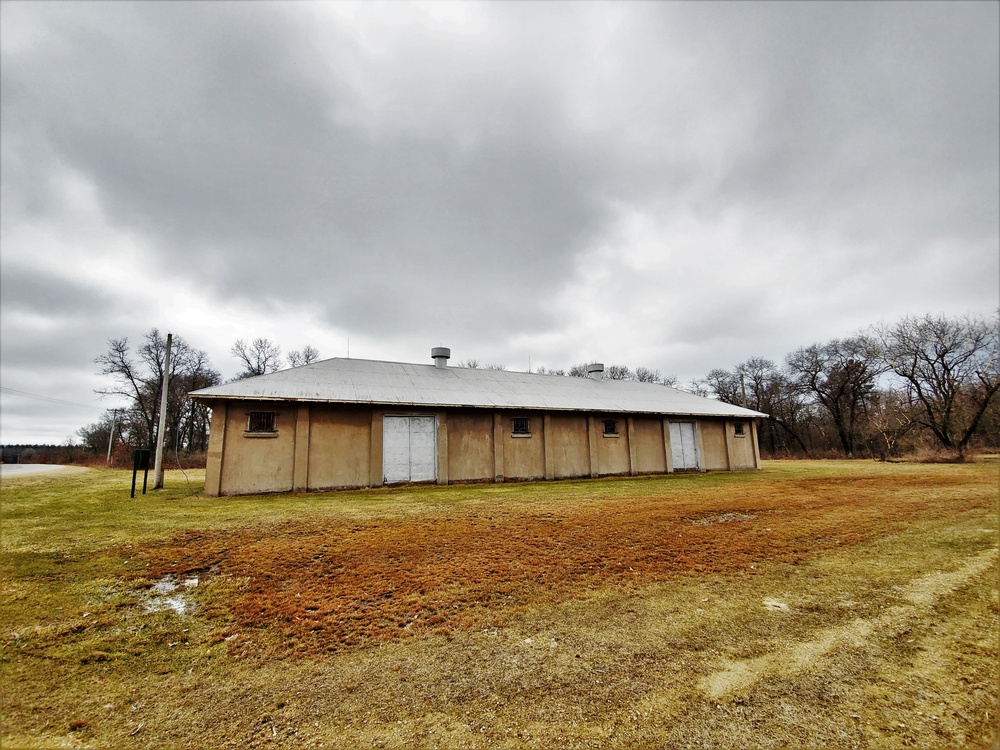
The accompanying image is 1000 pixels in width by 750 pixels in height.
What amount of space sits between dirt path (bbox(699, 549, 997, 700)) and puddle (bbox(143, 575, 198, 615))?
14.0 ft

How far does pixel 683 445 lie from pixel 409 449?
40.4ft

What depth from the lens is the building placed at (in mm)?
12727

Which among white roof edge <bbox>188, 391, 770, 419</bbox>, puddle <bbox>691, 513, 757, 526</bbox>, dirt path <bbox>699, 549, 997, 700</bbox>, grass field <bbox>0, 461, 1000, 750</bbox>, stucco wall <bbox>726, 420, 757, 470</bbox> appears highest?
white roof edge <bbox>188, 391, 770, 419</bbox>

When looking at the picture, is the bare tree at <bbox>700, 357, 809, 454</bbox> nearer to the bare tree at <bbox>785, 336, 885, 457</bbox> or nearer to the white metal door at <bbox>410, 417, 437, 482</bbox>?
the bare tree at <bbox>785, 336, 885, 457</bbox>

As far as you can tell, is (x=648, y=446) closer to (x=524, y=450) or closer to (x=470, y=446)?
(x=524, y=450)

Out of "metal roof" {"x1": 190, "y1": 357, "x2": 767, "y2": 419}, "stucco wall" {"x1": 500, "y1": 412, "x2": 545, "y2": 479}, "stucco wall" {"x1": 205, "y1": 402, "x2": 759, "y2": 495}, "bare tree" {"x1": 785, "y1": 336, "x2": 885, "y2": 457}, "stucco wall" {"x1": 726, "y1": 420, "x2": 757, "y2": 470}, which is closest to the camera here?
"stucco wall" {"x1": 205, "y1": 402, "x2": 759, "y2": 495}

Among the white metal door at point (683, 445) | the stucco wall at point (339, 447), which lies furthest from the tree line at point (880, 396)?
the stucco wall at point (339, 447)

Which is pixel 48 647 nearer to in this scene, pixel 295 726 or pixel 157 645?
pixel 157 645

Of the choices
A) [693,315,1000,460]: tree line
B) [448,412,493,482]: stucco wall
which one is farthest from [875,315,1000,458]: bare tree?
[448,412,493,482]: stucco wall

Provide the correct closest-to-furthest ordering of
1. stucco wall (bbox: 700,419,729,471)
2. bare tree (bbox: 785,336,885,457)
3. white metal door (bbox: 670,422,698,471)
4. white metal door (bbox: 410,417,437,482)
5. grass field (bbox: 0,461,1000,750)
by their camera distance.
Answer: grass field (bbox: 0,461,1000,750)
white metal door (bbox: 410,417,437,482)
white metal door (bbox: 670,422,698,471)
stucco wall (bbox: 700,419,729,471)
bare tree (bbox: 785,336,885,457)

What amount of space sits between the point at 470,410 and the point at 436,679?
1276 centimetres

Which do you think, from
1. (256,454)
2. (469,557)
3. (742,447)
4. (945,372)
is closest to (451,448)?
(256,454)

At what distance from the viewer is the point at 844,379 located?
122ft

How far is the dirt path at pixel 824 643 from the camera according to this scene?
8.91ft
